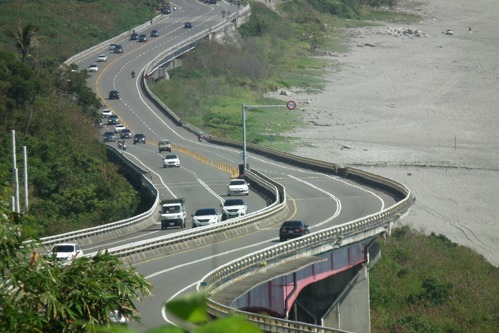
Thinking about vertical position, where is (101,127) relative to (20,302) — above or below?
below

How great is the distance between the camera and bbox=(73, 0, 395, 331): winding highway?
43.2m

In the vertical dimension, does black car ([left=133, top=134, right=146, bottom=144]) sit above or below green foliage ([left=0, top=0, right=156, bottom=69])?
below

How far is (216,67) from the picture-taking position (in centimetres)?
13900

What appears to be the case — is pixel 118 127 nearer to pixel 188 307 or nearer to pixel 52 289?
pixel 52 289

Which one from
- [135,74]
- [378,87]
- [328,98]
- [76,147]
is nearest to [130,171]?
[76,147]

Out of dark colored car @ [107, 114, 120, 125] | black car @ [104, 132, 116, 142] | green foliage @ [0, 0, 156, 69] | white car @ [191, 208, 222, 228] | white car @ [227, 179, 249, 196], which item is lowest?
black car @ [104, 132, 116, 142]

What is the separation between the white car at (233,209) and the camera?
61.7 m

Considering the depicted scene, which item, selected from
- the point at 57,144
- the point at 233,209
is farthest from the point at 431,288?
the point at 57,144

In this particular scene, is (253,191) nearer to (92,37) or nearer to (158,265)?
(158,265)

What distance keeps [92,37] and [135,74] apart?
1950 cm

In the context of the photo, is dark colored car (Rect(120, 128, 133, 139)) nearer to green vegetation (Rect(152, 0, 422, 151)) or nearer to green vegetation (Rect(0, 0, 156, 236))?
green vegetation (Rect(0, 0, 156, 236))

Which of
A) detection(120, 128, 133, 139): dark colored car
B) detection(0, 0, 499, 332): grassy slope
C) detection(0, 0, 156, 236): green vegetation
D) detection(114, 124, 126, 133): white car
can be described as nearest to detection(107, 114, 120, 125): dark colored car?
detection(114, 124, 126, 133): white car

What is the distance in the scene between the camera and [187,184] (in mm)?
77250

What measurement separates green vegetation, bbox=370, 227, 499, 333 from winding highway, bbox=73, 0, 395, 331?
8.78 ft
